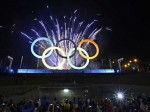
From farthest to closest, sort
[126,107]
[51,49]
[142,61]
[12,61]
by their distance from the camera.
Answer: [142,61]
[12,61]
[51,49]
[126,107]

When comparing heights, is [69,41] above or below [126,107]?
above

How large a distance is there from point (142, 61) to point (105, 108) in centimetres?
4901

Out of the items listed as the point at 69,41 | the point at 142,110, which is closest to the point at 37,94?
the point at 142,110

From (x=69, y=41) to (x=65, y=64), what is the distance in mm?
5076

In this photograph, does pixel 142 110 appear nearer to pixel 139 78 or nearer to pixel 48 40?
pixel 139 78

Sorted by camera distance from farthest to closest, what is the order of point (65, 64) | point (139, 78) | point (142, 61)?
point (142, 61)
point (65, 64)
point (139, 78)

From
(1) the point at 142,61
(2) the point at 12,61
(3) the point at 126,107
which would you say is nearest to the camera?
(3) the point at 126,107

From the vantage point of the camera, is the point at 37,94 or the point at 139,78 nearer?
the point at 37,94

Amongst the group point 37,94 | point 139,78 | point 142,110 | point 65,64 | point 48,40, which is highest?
point 48,40

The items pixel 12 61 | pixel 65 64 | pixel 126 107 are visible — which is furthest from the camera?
pixel 12 61

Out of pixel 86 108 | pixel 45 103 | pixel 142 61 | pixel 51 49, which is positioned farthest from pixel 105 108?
pixel 142 61

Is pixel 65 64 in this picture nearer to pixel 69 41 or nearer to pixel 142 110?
pixel 69 41

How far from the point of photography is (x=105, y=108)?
Answer: 20.7m

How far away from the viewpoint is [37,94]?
103 ft
